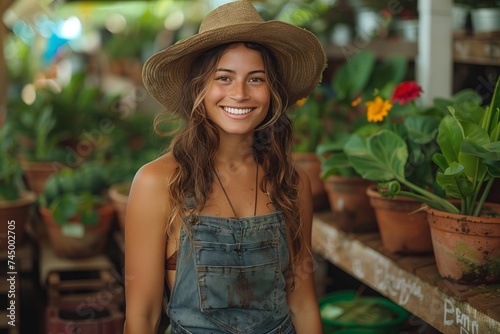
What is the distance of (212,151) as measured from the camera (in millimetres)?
1863

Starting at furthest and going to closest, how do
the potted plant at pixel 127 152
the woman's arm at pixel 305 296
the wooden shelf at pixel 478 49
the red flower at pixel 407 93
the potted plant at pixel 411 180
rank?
the potted plant at pixel 127 152 < the wooden shelf at pixel 478 49 < the red flower at pixel 407 93 < the potted plant at pixel 411 180 < the woman's arm at pixel 305 296

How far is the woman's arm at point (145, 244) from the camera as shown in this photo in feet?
5.76

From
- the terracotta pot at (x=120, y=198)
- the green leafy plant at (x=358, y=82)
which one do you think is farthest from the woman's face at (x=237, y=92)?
the terracotta pot at (x=120, y=198)

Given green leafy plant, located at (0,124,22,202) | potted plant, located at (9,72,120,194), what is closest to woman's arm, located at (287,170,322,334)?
green leafy plant, located at (0,124,22,202)

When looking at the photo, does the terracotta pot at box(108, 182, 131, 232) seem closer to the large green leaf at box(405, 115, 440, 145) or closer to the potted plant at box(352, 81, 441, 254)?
the potted plant at box(352, 81, 441, 254)

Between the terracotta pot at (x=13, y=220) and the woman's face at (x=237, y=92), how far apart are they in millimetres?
1537

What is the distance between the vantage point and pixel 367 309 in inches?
98.9

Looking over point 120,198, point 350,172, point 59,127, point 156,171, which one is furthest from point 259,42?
point 59,127

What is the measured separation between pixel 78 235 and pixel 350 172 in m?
1.27

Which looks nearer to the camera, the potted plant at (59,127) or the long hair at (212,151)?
the long hair at (212,151)

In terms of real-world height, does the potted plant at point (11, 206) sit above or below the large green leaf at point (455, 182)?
below

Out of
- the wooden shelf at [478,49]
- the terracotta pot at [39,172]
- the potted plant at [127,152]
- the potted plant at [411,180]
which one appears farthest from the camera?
the terracotta pot at [39,172]

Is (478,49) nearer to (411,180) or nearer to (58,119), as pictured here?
(411,180)

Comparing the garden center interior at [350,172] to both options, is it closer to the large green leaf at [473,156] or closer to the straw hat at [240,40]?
the large green leaf at [473,156]
